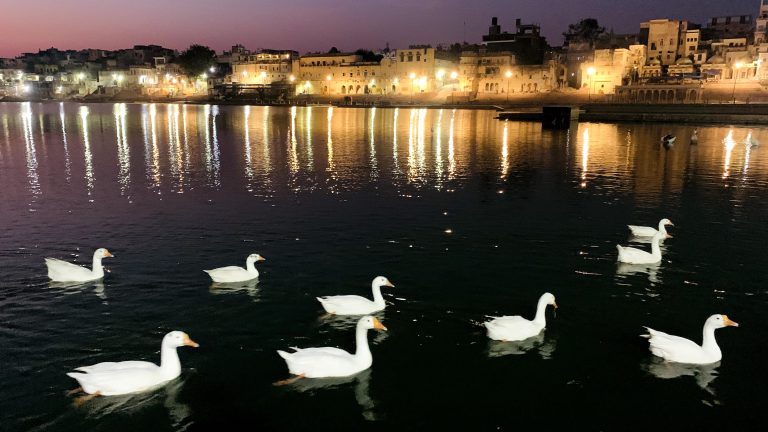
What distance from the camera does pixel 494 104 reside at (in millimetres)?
109000

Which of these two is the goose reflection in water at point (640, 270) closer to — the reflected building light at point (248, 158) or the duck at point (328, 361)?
the duck at point (328, 361)

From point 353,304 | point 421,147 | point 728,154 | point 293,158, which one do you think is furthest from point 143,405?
point 728,154

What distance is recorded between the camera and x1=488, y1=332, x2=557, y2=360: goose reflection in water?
989 cm

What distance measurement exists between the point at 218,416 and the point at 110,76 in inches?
7990

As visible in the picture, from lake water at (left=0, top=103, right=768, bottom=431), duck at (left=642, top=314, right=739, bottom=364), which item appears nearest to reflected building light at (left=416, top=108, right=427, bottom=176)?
lake water at (left=0, top=103, right=768, bottom=431)

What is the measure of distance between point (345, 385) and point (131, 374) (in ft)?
10.6

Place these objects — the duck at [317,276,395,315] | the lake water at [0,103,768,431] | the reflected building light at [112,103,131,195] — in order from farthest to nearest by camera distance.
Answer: the reflected building light at [112,103,131,195], the duck at [317,276,395,315], the lake water at [0,103,768,431]


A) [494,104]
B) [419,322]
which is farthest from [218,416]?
[494,104]

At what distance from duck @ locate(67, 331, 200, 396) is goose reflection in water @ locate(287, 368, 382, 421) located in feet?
5.81

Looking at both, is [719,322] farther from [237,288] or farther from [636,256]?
[237,288]

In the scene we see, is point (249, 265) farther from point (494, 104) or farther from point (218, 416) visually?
point (494, 104)

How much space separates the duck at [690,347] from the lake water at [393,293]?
178 mm

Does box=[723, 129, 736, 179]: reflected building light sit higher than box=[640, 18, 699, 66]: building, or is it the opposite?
box=[640, 18, 699, 66]: building

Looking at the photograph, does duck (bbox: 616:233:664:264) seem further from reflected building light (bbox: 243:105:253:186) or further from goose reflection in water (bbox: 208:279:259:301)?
reflected building light (bbox: 243:105:253:186)
